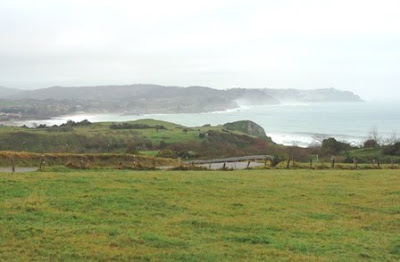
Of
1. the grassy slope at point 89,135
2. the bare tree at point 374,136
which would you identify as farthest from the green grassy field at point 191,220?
the bare tree at point 374,136

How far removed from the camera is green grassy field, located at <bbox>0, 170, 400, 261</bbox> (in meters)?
10.3

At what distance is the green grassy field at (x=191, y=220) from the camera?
10281 mm

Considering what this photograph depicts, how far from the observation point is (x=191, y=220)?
1336 cm

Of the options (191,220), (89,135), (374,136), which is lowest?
(191,220)

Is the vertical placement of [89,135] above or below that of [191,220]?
above

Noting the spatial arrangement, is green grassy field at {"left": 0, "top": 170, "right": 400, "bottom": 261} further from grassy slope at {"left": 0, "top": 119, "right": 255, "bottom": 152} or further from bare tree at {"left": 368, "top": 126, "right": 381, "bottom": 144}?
bare tree at {"left": 368, "top": 126, "right": 381, "bottom": 144}

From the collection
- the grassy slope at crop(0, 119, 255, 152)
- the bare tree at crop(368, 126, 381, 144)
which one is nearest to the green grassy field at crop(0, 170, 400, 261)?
the grassy slope at crop(0, 119, 255, 152)

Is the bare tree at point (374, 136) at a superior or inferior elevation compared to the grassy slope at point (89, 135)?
superior

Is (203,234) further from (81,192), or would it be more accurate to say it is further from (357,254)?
(81,192)

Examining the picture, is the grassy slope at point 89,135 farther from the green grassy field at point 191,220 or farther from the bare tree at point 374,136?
the green grassy field at point 191,220

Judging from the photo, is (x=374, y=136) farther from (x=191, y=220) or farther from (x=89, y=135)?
(x=191, y=220)

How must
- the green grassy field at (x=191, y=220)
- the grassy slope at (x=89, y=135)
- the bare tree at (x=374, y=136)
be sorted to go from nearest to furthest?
the green grassy field at (x=191, y=220) < the grassy slope at (x=89, y=135) < the bare tree at (x=374, y=136)

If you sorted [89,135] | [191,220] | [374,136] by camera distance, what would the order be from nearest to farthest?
[191,220] < [89,135] < [374,136]

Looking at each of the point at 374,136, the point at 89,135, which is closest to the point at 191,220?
the point at 89,135
